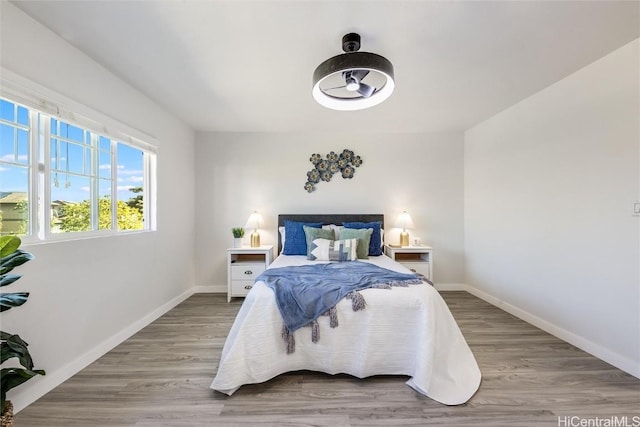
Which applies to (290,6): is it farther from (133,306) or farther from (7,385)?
(133,306)

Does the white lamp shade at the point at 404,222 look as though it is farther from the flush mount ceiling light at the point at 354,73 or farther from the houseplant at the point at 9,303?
the houseplant at the point at 9,303

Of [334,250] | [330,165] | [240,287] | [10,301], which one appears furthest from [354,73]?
[240,287]

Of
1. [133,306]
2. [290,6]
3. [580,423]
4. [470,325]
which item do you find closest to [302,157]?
[290,6]

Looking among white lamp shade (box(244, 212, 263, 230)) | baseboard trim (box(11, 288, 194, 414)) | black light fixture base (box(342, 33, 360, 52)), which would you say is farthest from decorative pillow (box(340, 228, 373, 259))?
baseboard trim (box(11, 288, 194, 414))

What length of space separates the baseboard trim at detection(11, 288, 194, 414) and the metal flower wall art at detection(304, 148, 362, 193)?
261 centimetres

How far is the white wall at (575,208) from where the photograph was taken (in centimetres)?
207

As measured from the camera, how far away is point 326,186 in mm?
4148

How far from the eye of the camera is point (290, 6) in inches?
63.5

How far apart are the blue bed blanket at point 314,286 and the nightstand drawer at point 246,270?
128 cm

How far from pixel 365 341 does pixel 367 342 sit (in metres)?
0.02

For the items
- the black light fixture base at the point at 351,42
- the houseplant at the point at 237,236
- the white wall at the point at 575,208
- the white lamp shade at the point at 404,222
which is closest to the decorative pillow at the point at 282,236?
the houseplant at the point at 237,236

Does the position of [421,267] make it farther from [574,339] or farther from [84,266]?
[84,266]

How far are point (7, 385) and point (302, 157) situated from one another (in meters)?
3.52

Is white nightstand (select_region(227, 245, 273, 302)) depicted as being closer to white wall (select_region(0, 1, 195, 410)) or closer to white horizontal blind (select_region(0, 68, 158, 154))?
white wall (select_region(0, 1, 195, 410))
